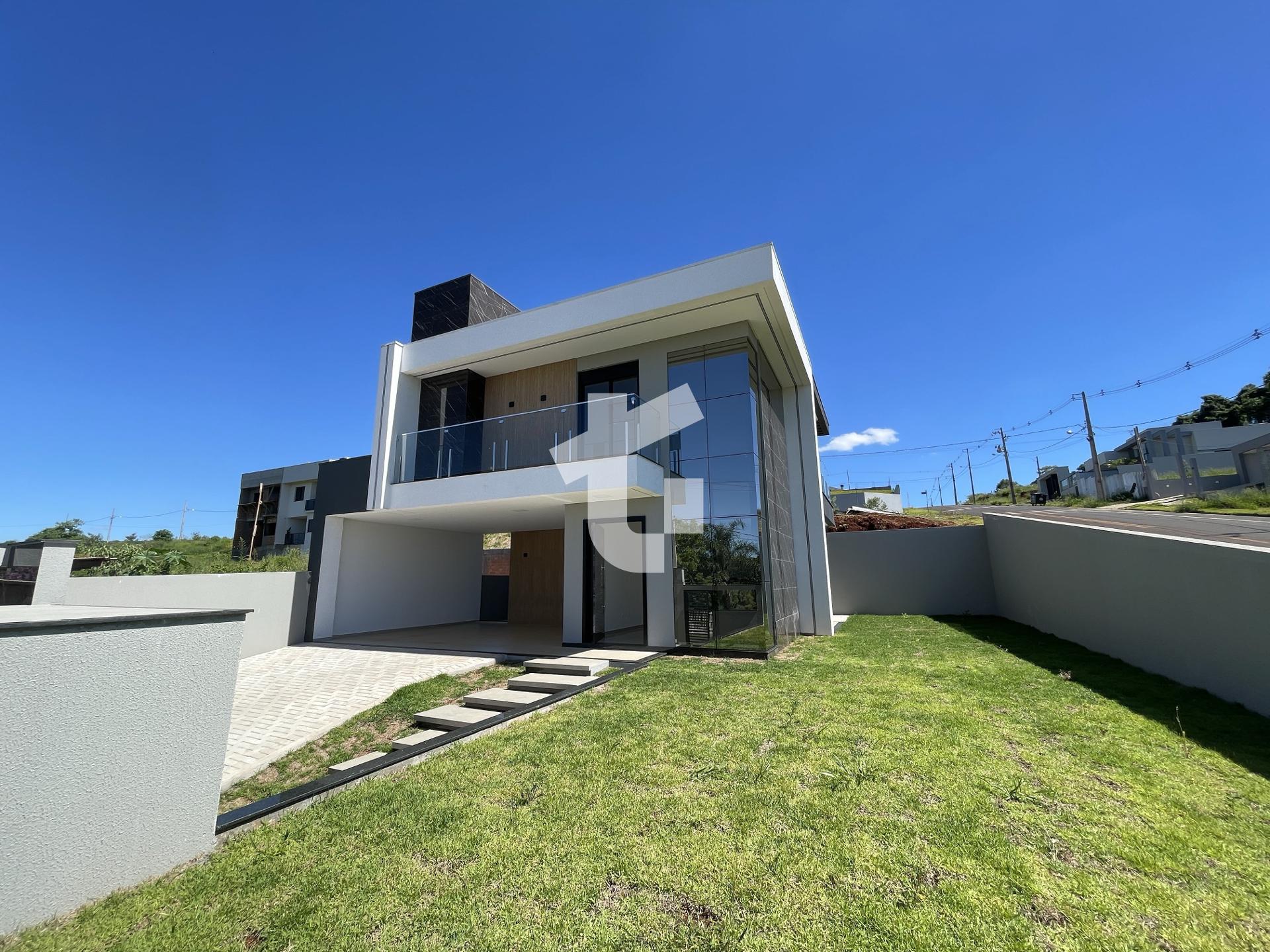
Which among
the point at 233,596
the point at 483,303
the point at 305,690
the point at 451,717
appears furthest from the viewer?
the point at 483,303

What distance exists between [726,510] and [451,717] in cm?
469

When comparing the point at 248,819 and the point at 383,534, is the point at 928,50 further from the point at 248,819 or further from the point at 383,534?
the point at 383,534

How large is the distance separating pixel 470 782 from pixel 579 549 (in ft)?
17.4

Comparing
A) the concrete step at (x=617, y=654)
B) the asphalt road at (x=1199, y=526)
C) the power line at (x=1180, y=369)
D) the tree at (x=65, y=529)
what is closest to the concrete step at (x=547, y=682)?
the concrete step at (x=617, y=654)

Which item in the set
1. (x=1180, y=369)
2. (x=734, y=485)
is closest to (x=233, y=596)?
(x=734, y=485)

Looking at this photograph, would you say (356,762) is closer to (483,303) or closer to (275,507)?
(483,303)

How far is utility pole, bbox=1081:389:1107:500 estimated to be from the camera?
26844mm

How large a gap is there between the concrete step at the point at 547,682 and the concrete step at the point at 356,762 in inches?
70.6

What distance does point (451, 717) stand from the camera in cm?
484

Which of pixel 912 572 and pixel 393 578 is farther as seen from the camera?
pixel 912 572

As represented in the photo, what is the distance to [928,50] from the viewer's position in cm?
720

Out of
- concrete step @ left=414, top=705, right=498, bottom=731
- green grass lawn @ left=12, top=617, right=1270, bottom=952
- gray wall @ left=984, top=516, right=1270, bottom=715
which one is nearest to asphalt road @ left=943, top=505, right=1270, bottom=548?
gray wall @ left=984, top=516, right=1270, bottom=715

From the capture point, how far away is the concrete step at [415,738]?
4164 millimetres

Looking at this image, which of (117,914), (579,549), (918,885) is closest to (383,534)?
(579,549)
